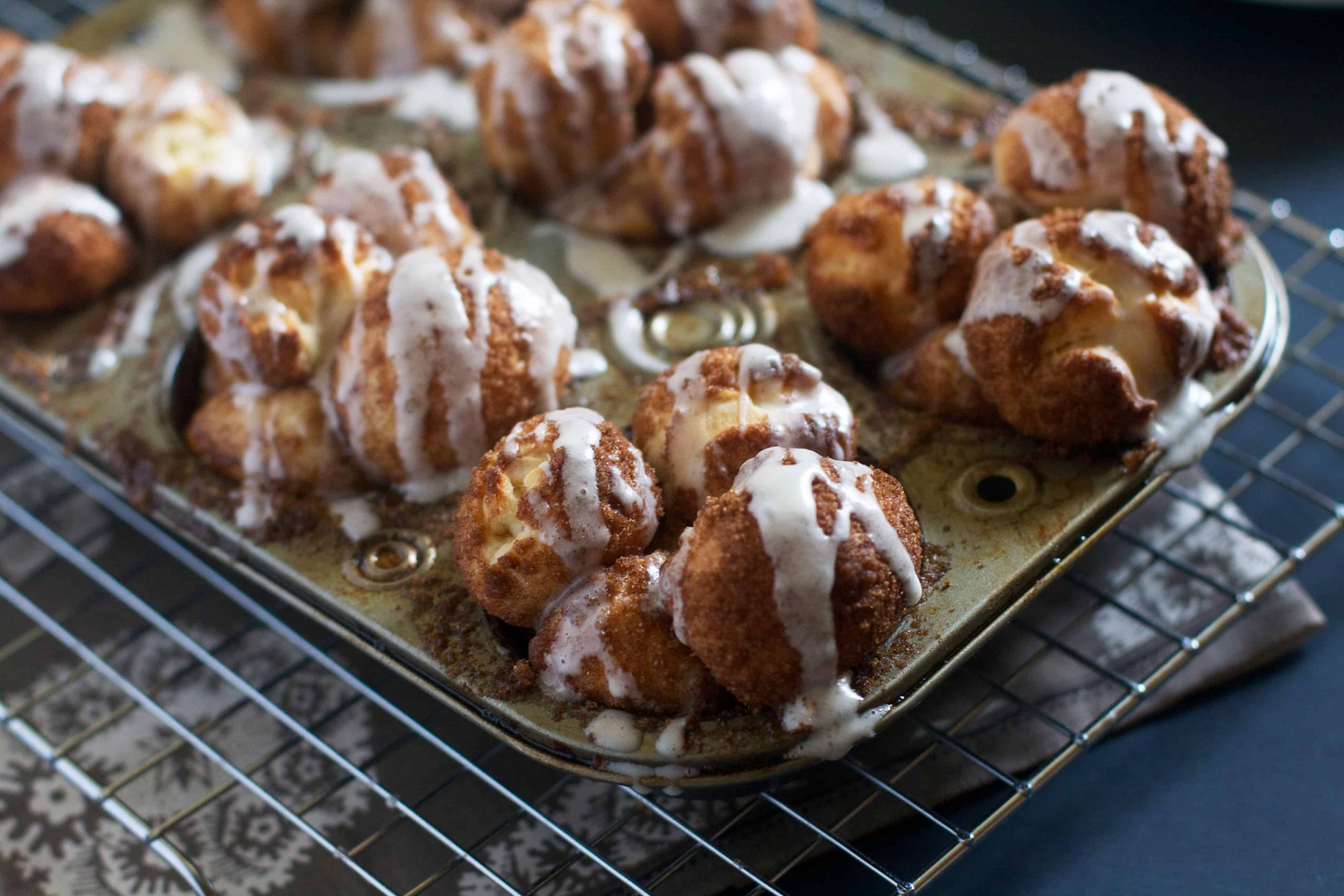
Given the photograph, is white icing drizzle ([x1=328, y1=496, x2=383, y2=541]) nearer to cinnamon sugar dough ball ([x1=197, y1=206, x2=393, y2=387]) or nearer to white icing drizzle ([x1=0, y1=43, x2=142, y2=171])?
cinnamon sugar dough ball ([x1=197, y1=206, x2=393, y2=387])

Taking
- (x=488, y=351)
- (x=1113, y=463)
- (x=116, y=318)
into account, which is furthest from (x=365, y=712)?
(x=1113, y=463)

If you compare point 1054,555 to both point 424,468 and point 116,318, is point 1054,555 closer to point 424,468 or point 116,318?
point 424,468

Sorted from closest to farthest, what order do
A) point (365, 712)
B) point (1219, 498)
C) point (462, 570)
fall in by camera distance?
point (462, 570)
point (365, 712)
point (1219, 498)

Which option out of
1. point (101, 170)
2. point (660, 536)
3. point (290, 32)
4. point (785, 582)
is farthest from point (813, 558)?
point (290, 32)

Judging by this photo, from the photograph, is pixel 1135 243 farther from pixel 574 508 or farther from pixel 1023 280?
pixel 574 508

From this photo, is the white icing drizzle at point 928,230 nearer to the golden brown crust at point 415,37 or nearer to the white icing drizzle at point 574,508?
the white icing drizzle at point 574,508

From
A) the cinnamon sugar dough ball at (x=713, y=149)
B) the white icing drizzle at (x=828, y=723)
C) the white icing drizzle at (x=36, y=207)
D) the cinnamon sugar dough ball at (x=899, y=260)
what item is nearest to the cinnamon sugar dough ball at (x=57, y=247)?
the white icing drizzle at (x=36, y=207)
